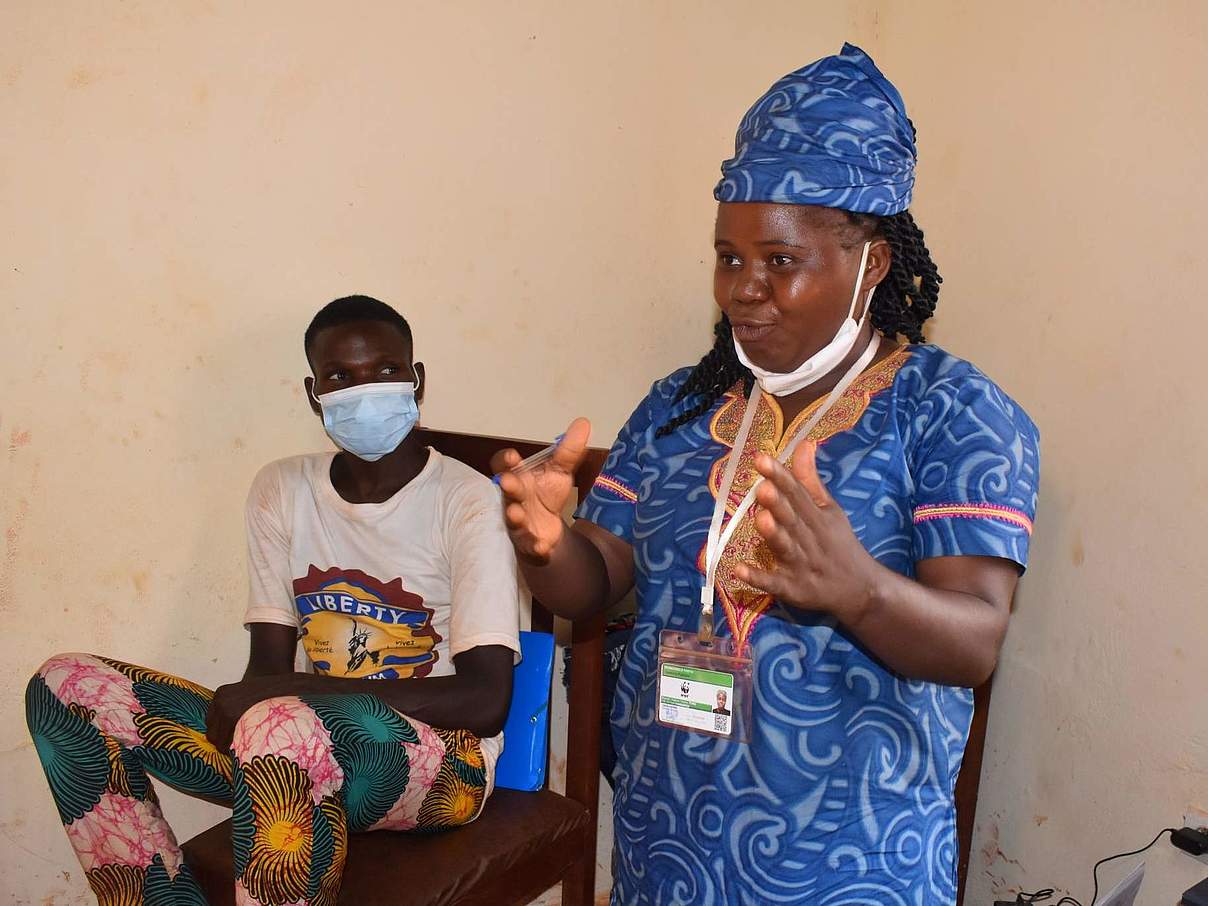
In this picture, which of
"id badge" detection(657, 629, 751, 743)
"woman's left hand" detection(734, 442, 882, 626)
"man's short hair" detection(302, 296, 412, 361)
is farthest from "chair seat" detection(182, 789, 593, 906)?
"woman's left hand" detection(734, 442, 882, 626)

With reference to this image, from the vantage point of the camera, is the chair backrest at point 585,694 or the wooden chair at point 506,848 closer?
the wooden chair at point 506,848

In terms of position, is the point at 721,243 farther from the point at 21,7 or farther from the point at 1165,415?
the point at 21,7

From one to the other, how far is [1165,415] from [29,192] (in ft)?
7.95

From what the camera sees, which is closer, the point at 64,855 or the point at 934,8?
the point at 64,855

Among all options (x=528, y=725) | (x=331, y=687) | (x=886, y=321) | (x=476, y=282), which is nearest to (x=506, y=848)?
(x=528, y=725)

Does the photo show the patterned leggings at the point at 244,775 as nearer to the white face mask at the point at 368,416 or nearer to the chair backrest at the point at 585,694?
the chair backrest at the point at 585,694

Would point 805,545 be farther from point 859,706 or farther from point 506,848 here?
point 506,848

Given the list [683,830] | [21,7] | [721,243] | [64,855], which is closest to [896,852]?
[683,830]

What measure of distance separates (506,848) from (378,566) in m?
0.65

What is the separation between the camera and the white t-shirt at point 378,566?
220cm

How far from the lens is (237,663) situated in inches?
100

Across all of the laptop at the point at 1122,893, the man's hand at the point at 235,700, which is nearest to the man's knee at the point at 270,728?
the man's hand at the point at 235,700

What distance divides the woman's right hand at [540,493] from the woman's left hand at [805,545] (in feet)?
1.13

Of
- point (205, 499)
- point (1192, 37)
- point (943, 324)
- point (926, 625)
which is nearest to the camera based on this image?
point (926, 625)
